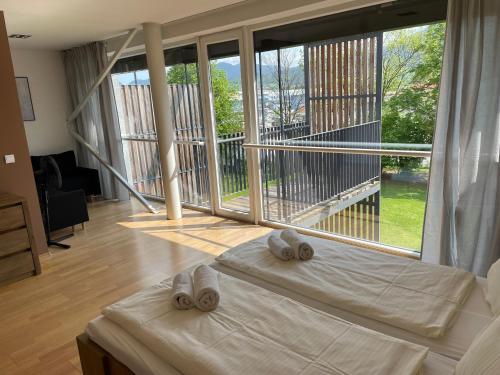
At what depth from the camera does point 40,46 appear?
5516 mm

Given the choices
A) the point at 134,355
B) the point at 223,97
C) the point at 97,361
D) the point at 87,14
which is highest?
the point at 87,14

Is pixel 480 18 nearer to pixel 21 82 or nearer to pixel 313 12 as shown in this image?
pixel 313 12

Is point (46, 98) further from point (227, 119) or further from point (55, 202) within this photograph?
point (227, 119)

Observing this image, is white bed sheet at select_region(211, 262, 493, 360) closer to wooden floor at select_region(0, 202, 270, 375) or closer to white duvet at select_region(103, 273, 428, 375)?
white duvet at select_region(103, 273, 428, 375)

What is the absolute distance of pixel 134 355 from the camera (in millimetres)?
1553

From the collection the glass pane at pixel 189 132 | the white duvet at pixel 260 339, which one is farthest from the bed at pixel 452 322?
the glass pane at pixel 189 132

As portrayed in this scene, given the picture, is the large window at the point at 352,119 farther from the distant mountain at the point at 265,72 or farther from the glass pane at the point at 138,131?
the glass pane at the point at 138,131

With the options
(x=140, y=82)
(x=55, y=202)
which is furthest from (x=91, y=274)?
(x=140, y=82)

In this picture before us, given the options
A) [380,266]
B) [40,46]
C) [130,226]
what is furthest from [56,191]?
[380,266]

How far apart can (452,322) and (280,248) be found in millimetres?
964

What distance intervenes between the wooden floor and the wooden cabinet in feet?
0.39

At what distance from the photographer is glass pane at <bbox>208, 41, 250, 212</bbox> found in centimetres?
438

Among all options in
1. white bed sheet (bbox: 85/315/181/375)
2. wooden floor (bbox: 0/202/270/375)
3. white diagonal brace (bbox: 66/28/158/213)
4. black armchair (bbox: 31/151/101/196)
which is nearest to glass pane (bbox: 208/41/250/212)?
wooden floor (bbox: 0/202/270/375)

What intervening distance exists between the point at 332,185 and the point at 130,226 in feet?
8.42
